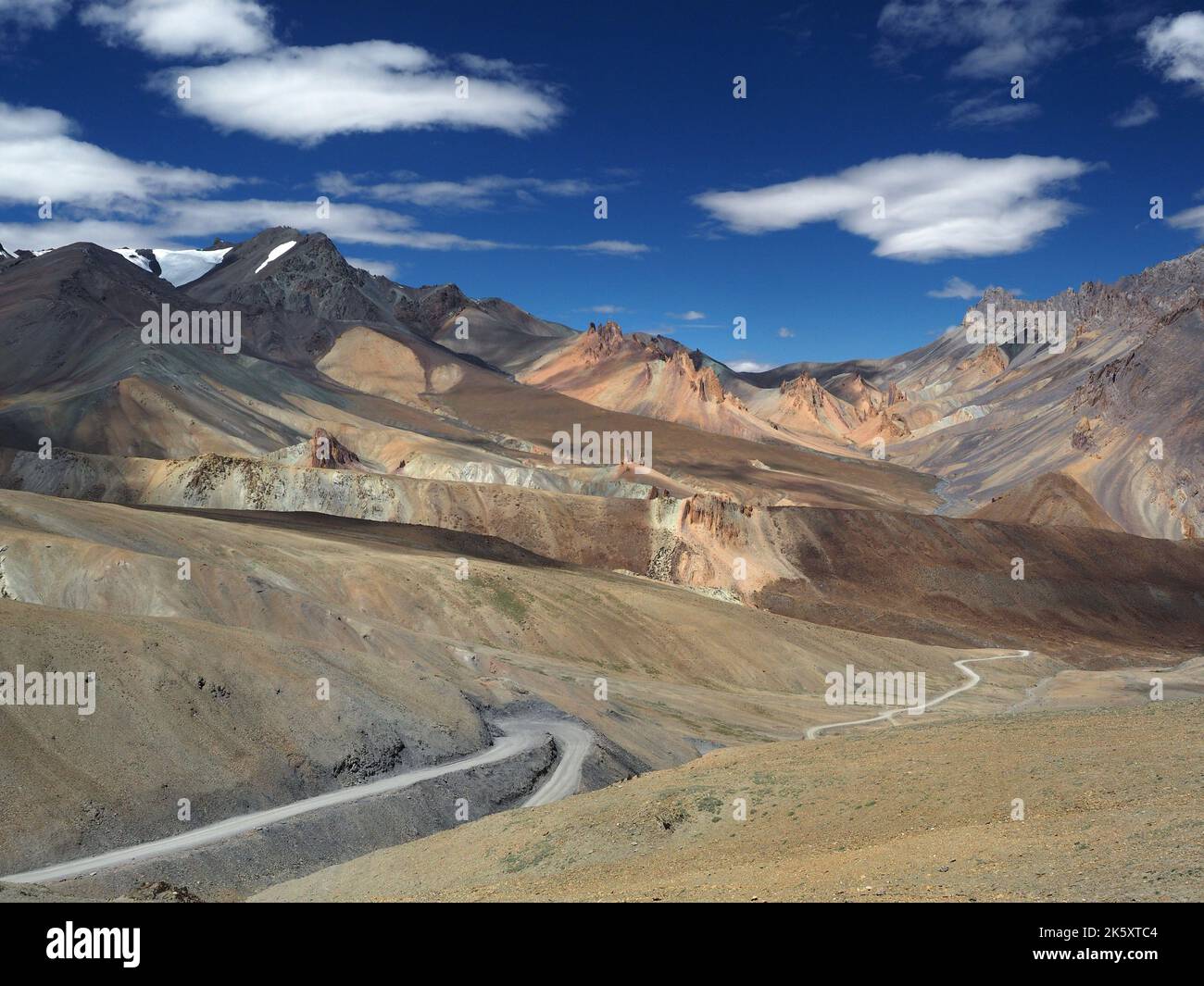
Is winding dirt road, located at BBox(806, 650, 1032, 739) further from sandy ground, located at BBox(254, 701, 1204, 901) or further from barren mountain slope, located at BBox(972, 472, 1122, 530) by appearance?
barren mountain slope, located at BBox(972, 472, 1122, 530)

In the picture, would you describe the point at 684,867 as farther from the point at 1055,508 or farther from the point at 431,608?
the point at 1055,508

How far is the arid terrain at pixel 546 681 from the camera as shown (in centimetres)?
2298

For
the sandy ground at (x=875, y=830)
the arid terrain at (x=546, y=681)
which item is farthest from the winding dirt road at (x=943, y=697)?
the sandy ground at (x=875, y=830)

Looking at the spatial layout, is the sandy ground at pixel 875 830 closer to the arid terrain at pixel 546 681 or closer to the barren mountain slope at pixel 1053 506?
the arid terrain at pixel 546 681

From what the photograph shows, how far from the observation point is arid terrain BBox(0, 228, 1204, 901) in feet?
75.4

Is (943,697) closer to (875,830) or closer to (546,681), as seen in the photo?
(546,681)

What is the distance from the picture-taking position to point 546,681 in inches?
2013

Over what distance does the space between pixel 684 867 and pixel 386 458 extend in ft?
412

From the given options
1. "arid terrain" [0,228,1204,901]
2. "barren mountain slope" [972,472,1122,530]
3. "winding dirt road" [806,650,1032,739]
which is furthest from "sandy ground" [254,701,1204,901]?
"barren mountain slope" [972,472,1122,530]

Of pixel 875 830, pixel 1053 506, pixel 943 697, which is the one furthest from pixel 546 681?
pixel 1053 506

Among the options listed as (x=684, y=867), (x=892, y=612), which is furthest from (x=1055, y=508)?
(x=684, y=867)

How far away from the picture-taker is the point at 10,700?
30.0 metres
